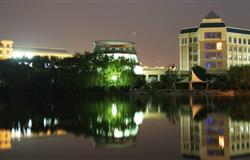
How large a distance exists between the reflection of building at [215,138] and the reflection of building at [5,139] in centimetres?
681

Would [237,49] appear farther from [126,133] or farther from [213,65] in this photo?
[126,133]

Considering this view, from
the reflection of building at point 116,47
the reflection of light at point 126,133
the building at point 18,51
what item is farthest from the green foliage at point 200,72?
the reflection of light at point 126,133

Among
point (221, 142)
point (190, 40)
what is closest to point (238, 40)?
point (190, 40)

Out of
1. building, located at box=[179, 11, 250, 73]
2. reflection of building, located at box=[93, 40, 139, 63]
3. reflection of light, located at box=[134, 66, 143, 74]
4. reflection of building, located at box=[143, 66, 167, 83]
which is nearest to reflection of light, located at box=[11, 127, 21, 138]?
reflection of light, located at box=[134, 66, 143, 74]

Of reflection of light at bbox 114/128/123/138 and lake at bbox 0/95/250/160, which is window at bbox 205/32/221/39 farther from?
reflection of light at bbox 114/128/123/138

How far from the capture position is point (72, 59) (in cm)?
7056

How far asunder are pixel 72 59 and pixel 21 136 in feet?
178

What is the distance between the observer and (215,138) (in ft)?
51.9

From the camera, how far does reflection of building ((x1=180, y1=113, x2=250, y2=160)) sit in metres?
13.0

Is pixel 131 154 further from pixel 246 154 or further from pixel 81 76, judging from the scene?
pixel 81 76

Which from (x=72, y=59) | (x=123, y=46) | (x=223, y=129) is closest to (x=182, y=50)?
(x=123, y=46)

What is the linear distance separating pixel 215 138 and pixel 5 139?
9.09m

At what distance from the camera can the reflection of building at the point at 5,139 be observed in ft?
47.4

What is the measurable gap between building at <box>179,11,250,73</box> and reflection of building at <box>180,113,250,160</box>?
77892 millimetres
